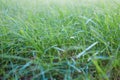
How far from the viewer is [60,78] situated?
1.04 meters

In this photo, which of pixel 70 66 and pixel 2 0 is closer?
pixel 70 66

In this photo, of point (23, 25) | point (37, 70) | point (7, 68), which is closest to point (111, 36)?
point (37, 70)

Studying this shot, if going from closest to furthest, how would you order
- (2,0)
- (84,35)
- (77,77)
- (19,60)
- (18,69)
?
1. (77,77)
2. (18,69)
3. (19,60)
4. (84,35)
5. (2,0)

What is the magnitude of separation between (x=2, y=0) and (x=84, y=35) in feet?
6.22

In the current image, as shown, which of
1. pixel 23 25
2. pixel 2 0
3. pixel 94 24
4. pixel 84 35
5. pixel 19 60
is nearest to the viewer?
pixel 19 60

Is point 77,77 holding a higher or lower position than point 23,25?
lower

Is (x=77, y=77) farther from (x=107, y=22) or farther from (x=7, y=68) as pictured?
(x=107, y=22)

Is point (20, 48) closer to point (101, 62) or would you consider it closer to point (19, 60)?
point (19, 60)

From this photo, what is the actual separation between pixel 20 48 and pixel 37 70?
Answer: 0.80 feet

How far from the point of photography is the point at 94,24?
1498mm

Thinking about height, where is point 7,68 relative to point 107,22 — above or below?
below

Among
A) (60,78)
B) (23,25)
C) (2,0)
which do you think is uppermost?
(2,0)

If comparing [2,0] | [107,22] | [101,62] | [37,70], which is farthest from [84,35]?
[2,0]

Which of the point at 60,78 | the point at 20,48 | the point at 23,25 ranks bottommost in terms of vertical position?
the point at 60,78
